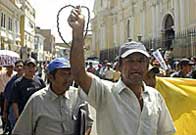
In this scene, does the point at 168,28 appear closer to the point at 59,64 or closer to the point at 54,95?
the point at 59,64

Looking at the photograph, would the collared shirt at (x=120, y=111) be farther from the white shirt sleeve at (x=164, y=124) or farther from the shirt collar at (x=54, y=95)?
the shirt collar at (x=54, y=95)

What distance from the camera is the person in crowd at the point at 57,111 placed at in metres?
4.50

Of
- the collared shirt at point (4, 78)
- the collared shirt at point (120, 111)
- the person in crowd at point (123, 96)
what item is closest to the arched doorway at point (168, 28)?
the collared shirt at point (4, 78)

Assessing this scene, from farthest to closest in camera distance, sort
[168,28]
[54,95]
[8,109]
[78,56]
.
Result: [168,28]
[8,109]
[54,95]
[78,56]

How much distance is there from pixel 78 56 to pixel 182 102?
297 cm

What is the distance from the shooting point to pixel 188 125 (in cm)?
579

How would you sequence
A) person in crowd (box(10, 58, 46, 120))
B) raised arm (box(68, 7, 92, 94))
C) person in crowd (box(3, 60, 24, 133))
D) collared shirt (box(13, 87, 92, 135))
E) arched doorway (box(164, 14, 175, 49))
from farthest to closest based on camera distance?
arched doorway (box(164, 14, 175, 49)) → person in crowd (box(3, 60, 24, 133)) → person in crowd (box(10, 58, 46, 120)) → collared shirt (box(13, 87, 92, 135)) → raised arm (box(68, 7, 92, 94))

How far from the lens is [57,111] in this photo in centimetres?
454

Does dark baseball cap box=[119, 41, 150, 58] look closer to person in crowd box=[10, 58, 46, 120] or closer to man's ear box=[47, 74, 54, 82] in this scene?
man's ear box=[47, 74, 54, 82]

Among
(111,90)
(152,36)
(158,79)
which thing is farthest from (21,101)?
(152,36)

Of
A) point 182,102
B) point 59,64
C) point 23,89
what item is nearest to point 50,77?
point 59,64

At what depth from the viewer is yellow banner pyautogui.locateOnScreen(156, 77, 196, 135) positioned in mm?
5797

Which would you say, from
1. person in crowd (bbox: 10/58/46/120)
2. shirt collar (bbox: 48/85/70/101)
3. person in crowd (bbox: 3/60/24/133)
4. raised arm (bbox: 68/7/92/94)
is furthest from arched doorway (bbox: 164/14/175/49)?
raised arm (bbox: 68/7/92/94)

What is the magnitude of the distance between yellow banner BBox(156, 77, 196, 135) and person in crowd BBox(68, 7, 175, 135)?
89.5 inches
